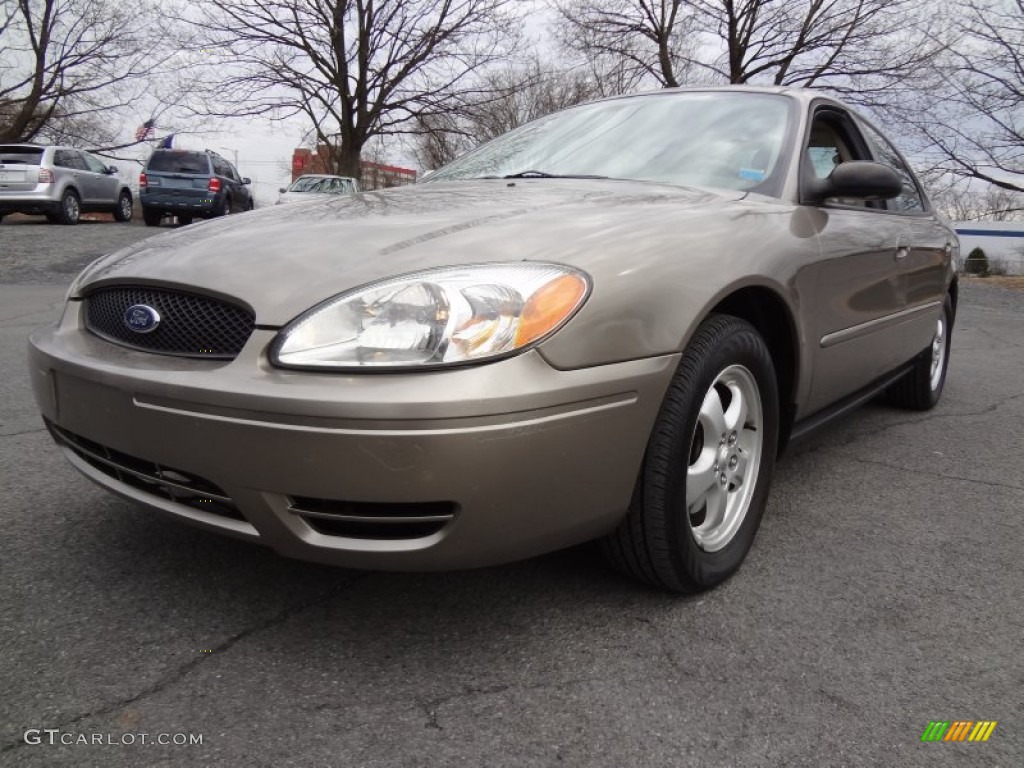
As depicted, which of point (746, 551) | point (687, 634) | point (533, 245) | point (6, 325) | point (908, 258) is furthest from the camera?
point (6, 325)

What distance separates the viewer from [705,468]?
2.04 m

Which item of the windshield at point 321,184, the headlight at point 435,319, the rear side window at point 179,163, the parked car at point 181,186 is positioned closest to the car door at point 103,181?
the parked car at point 181,186

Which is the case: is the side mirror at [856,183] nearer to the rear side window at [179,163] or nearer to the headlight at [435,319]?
the headlight at [435,319]

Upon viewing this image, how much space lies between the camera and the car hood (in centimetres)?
170

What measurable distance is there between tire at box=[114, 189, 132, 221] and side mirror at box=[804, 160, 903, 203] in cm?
1921

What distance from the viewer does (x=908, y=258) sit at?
10.8 feet

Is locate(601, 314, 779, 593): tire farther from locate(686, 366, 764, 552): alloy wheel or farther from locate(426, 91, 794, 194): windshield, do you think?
Result: locate(426, 91, 794, 194): windshield

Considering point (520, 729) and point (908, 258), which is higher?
point (908, 258)

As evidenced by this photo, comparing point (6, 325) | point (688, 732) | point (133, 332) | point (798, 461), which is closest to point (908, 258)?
point (798, 461)

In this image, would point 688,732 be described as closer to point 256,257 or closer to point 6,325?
point 256,257

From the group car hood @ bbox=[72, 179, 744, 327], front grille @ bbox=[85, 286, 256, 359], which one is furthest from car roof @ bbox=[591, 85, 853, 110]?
front grille @ bbox=[85, 286, 256, 359]

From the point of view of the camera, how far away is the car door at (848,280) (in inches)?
99.3

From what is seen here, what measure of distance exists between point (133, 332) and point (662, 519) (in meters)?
1.34

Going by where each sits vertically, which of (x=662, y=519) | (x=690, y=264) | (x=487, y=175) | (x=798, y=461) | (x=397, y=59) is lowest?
(x=798, y=461)
